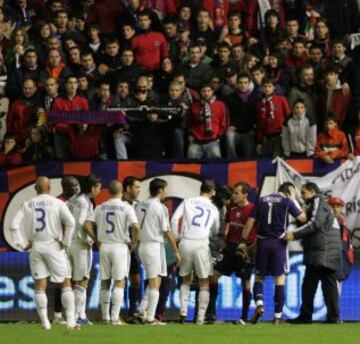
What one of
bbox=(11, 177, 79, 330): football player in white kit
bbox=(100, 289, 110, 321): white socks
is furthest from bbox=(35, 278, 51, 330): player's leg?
bbox=(100, 289, 110, 321): white socks

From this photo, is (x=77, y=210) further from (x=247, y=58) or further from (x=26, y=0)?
(x=26, y=0)

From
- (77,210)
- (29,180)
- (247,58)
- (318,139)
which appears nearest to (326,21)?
(247,58)

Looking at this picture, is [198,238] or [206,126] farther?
[206,126]

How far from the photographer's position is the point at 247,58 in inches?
968

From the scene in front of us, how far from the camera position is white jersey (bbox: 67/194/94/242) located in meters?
19.9

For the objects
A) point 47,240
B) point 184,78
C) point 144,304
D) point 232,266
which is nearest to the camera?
point 47,240

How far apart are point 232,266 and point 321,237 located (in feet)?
4.11

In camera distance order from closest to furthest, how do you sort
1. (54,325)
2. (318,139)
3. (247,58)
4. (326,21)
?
(54,325)
(318,139)
(247,58)
(326,21)

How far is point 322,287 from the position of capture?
827 inches

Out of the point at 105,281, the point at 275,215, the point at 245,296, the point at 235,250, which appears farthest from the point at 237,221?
the point at 105,281

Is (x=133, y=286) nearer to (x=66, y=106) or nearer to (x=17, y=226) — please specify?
(x=17, y=226)

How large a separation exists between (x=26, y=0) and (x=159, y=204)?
8199mm

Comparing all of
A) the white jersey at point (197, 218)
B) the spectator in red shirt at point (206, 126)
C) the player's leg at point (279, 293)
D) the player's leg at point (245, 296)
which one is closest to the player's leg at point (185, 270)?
the white jersey at point (197, 218)

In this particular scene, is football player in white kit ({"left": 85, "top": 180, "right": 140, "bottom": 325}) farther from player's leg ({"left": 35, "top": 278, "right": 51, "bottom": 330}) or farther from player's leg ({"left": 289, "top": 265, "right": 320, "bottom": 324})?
player's leg ({"left": 289, "top": 265, "right": 320, "bottom": 324})
